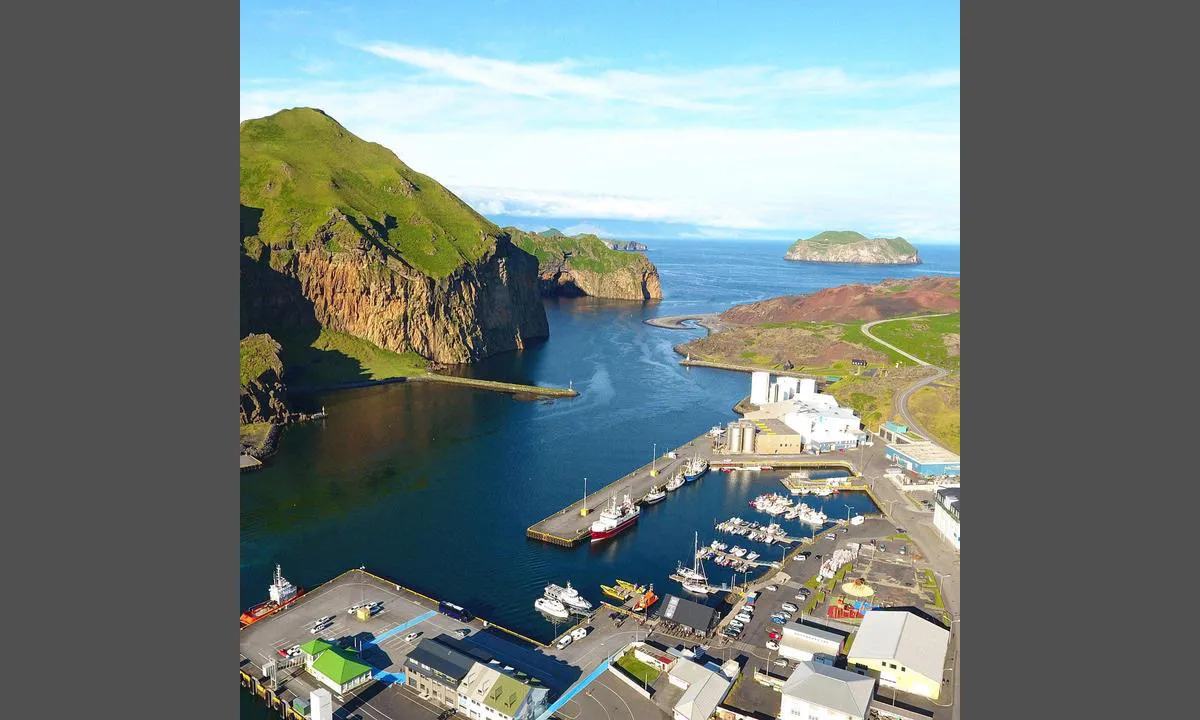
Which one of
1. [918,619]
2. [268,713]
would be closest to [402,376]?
[268,713]

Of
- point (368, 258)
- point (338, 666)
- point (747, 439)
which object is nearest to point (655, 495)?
point (747, 439)

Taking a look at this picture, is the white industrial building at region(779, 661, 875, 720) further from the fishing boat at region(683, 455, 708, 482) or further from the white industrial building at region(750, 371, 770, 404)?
the white industrial building at region(750, 371, 770, 404)

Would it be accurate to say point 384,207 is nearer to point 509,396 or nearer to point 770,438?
point 509,396

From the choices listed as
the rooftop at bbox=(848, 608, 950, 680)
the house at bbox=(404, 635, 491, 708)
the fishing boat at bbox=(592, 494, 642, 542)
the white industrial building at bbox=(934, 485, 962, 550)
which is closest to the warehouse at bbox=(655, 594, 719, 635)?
the rooftop at bbox=(848, 608, 950, 680)

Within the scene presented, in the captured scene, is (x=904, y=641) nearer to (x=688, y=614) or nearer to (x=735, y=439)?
(x=688, y=614)

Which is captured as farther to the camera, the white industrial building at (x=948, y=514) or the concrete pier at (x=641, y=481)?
the concrete pier at (x=641, y=481)

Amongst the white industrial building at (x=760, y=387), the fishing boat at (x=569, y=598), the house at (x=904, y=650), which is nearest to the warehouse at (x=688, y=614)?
the fishing boat at (x=569, y=598)

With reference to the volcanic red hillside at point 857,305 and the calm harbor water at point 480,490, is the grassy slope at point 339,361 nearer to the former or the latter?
the calm harbor water at point 480,490
